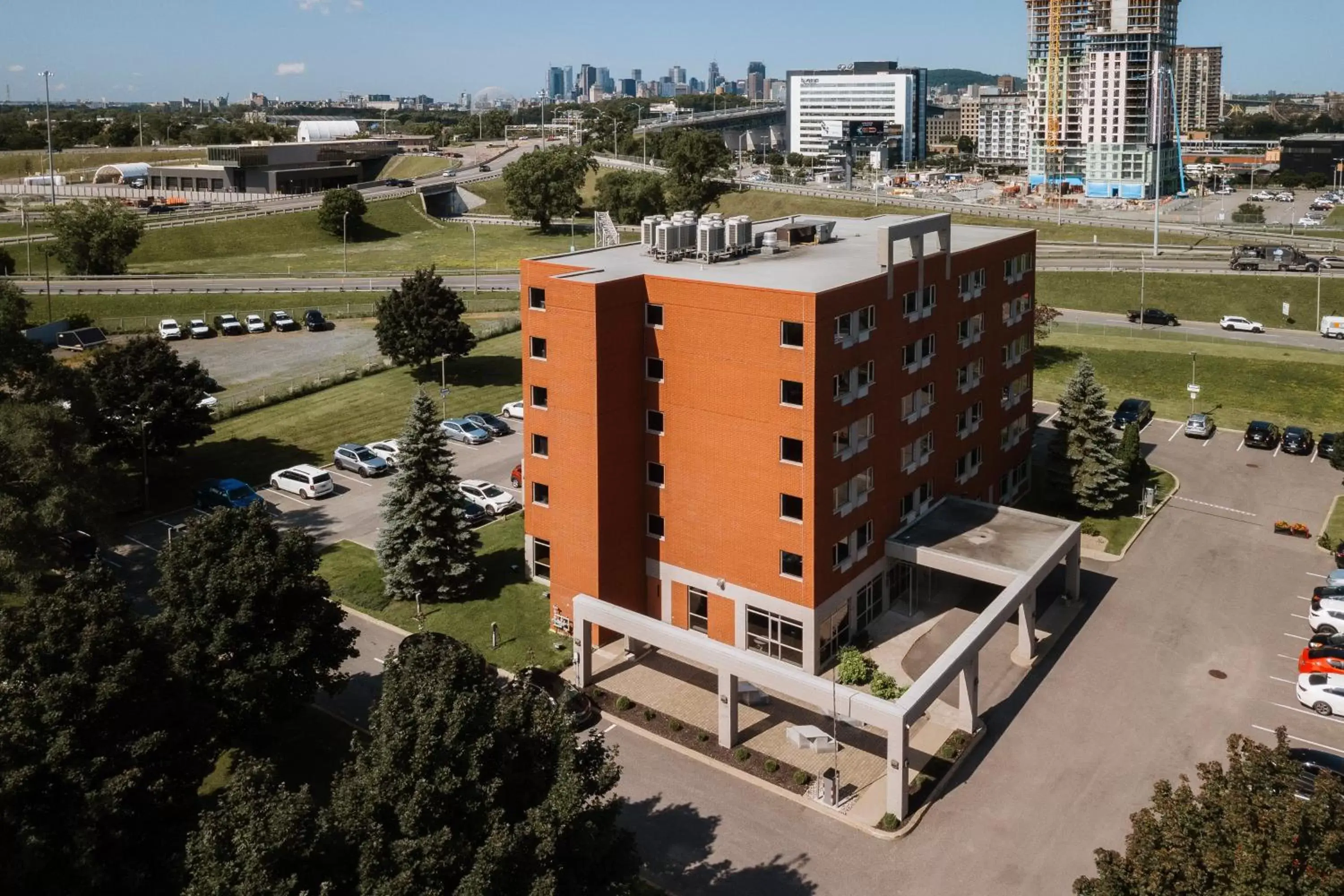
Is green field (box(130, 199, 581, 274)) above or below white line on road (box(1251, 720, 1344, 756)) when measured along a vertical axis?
above

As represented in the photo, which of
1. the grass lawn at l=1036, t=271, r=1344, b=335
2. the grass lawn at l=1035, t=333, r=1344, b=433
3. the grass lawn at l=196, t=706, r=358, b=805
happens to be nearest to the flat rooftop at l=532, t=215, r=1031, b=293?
the grass lawn at l=196, t=706, r=358, b=805

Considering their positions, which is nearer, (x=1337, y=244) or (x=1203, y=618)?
(x=1203, y=618)

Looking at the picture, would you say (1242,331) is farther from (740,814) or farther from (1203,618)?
(740,814)

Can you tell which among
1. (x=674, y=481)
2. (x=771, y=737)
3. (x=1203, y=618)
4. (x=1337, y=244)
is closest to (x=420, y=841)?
(x=771, y=737)

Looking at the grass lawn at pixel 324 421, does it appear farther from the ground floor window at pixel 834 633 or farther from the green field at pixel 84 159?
the green field at pixel 84 159

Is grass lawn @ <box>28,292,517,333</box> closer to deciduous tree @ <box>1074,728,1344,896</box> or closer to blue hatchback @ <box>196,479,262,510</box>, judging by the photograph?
blue hatchback @ <box>196,479,262,510</box>

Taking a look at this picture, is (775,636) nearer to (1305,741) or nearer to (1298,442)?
(1305,741)
